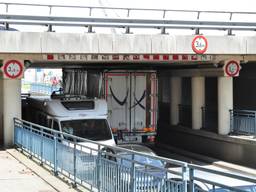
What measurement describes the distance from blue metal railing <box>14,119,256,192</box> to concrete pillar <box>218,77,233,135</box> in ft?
30.1

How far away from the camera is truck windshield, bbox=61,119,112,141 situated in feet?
52.4

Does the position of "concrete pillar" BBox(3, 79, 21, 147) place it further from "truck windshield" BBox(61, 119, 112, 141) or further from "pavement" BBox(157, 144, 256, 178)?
"pavement" BBox(157, 144, 256, 178)

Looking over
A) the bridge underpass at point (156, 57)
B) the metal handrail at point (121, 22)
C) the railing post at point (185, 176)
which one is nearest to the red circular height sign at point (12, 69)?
the bridge underpass at point (156, 57)

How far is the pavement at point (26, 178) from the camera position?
10805 millimetres

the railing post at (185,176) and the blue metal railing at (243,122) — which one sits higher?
the railing post at (185,176)

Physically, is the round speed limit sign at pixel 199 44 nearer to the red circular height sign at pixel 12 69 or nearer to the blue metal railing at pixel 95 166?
the red circular height sign at pixel 12 69

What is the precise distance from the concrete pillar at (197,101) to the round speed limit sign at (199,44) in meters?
5.59

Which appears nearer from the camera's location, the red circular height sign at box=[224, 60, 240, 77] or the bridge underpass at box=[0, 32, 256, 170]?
the bridge underpass at box=[0, 32, 256, 170]

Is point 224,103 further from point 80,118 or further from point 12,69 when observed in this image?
point 12,69

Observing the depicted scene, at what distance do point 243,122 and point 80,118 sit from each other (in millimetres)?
7511

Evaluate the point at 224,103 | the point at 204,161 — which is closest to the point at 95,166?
the point at 204,161

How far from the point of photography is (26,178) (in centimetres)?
1205

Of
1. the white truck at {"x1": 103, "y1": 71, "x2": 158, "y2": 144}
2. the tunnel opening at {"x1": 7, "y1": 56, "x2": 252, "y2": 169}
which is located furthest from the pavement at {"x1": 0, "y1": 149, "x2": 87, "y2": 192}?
the tunnel opening at {"x1": 7, "y1": 56, "x2": 252, "y2": 169}

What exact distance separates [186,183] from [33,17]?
12151 millimetres
